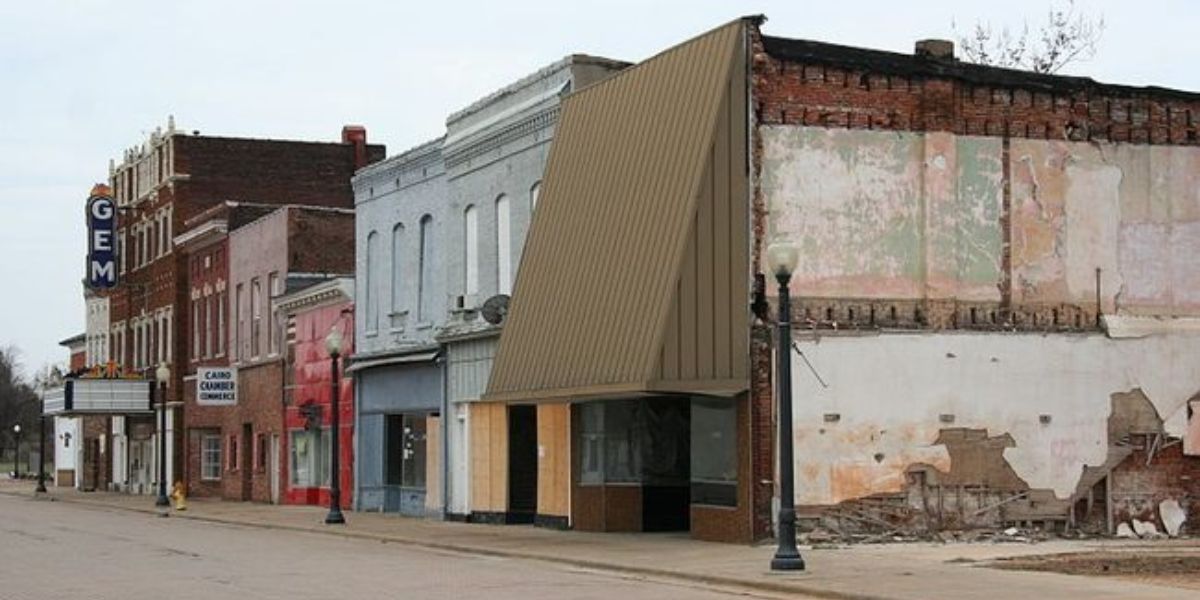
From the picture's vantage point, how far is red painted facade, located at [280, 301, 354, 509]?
4706cm

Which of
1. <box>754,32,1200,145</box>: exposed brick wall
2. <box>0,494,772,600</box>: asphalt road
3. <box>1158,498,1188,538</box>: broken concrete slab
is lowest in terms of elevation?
<box>0,494,772,600</box>: asphalt road

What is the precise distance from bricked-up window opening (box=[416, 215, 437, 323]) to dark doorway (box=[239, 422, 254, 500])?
55.7 feet

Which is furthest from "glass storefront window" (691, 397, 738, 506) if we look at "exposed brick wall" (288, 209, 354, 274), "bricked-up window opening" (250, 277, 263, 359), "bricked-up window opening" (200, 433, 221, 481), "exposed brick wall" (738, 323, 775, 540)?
"bricked-up window opening" (200, 433, 221, 481)

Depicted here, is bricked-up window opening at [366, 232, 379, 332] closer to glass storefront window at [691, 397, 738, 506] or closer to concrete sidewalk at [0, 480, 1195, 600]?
concrete sidewalk at [0, 480, 1195, 600]

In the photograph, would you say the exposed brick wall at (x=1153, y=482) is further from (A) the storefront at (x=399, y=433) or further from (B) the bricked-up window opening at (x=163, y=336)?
(B) the bricked-up window opening at (x=163, y=336)

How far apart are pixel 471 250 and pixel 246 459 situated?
2103cm

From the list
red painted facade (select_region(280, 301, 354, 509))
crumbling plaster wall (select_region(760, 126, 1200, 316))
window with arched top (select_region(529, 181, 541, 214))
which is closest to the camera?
crumbling plaster wall (select_region(760, 126, 1200, 316))

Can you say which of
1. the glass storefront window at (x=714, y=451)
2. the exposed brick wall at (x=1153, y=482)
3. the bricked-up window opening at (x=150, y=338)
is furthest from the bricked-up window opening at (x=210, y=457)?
the exposed brick wall at (x=1153, y=482)

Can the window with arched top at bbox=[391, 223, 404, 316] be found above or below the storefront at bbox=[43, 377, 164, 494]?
above

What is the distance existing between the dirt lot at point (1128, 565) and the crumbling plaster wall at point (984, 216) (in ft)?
18.7

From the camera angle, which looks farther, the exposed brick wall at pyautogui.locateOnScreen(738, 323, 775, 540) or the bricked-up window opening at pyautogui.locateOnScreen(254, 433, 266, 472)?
the bricked-up window opening at pyautogui.locateOnScreen(254, 433, 266, 472)

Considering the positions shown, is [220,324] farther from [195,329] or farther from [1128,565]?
[1128,565]

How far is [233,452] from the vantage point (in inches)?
2312

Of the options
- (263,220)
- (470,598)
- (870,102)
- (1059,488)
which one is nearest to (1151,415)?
(1059,488)
